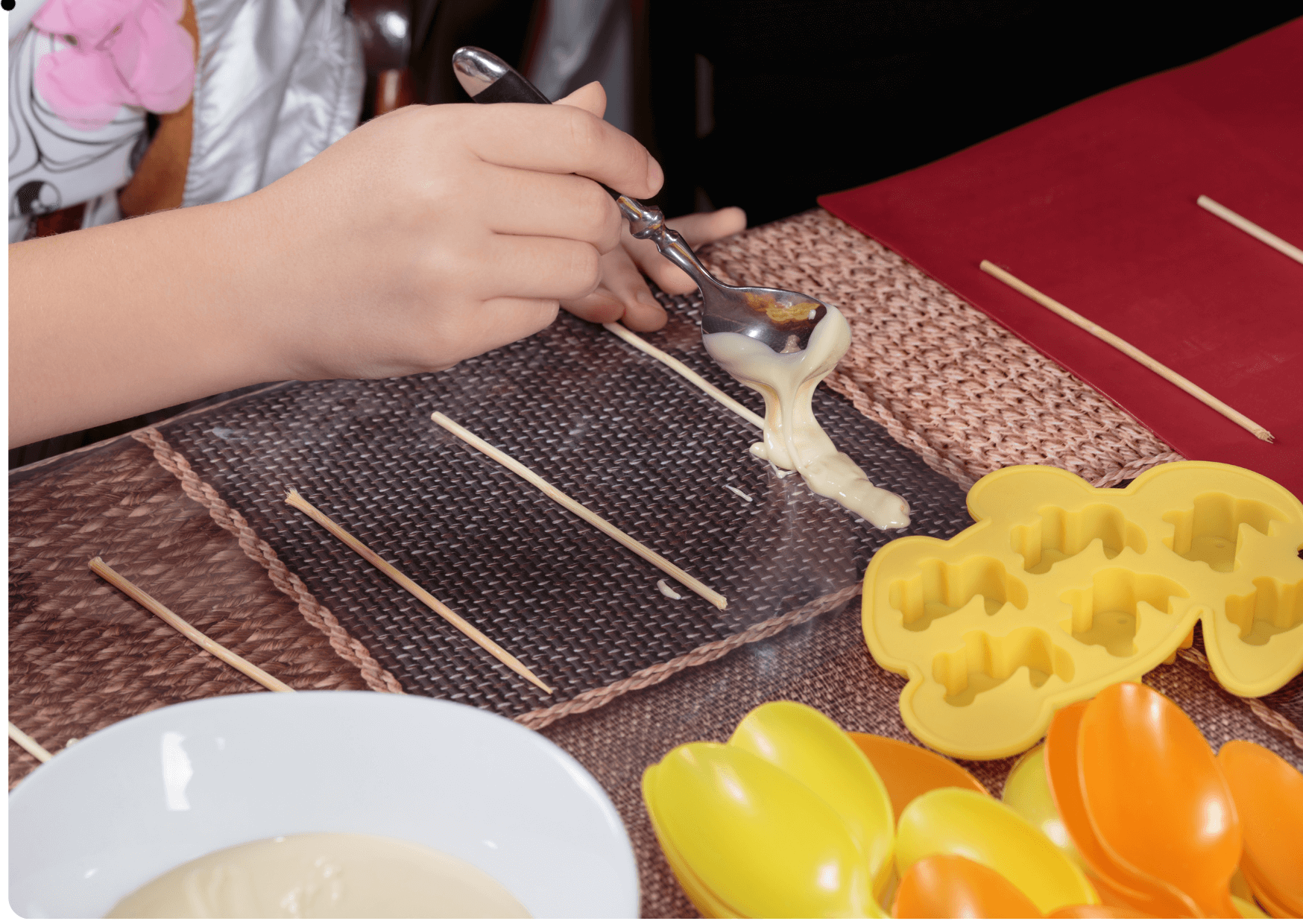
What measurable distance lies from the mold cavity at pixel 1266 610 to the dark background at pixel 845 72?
0.78 metres

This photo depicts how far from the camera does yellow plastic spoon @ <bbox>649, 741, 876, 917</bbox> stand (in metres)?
0.37

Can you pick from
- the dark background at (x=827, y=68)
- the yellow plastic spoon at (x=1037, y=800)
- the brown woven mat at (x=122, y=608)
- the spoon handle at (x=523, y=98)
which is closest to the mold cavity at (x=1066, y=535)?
the yellow plastic spoon at (x=1037, y=800)

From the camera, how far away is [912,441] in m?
0.63

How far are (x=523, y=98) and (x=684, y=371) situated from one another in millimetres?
189

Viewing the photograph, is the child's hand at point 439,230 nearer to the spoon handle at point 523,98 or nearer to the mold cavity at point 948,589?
the spoon handle at point 523,98

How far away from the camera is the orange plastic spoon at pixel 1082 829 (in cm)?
37

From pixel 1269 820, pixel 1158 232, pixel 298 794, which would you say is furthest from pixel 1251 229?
pixel 298 794

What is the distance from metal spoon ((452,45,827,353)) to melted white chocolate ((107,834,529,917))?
0.36m

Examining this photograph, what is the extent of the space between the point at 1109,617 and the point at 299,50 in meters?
0.78

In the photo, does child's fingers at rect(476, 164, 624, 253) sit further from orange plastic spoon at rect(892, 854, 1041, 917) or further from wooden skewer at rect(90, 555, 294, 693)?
orange plastic spoon at rect(892, 854, 1041, 917)

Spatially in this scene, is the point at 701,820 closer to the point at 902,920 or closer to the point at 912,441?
the point at 902,920

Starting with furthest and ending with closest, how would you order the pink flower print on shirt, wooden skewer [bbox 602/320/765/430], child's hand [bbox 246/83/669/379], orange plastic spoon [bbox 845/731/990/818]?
the pink flower print on shirt, wooden skewer [bbox 602/320/765/430], child's hand [bbox 246/83/669/379], orange plastic spoon [bbox 845/731/990/818]

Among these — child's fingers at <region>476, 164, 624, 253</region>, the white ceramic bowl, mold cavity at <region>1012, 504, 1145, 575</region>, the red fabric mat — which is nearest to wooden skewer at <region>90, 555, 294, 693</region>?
the white ceramic bowl

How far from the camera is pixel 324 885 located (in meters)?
0.36
